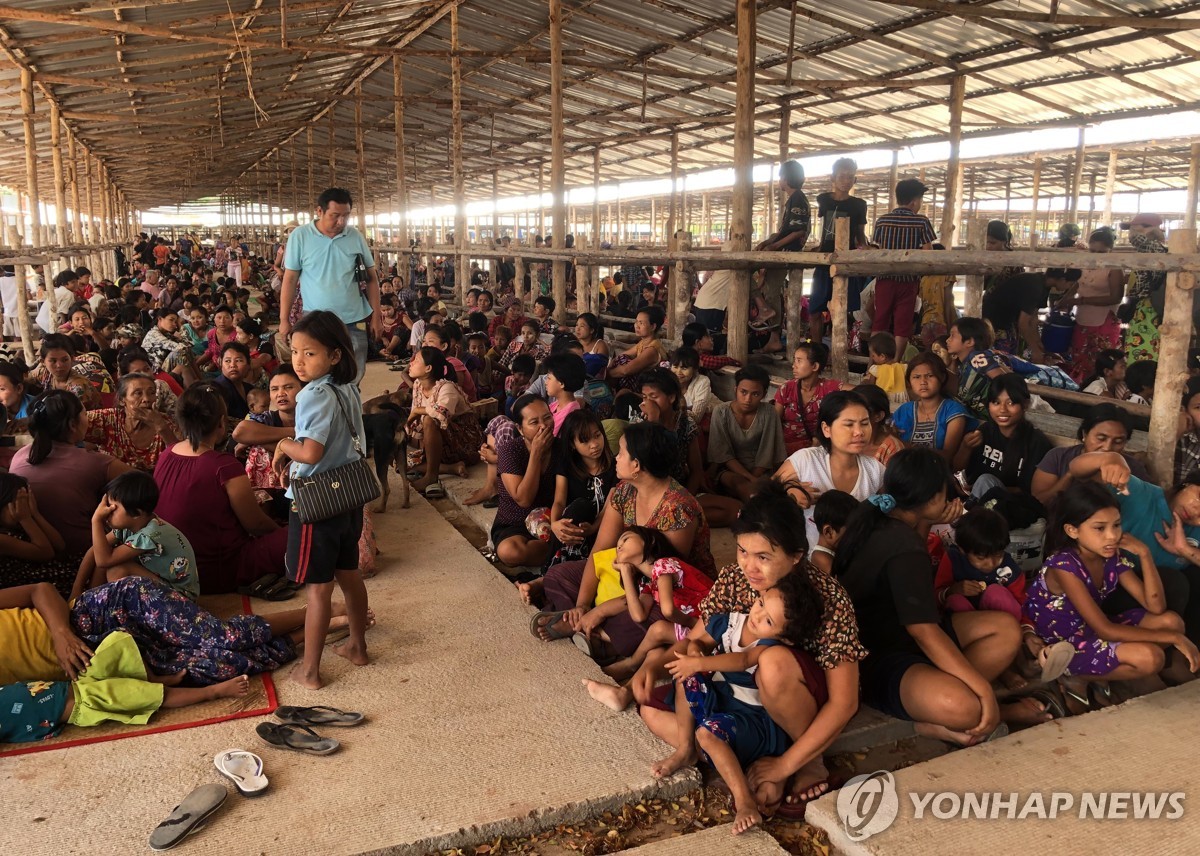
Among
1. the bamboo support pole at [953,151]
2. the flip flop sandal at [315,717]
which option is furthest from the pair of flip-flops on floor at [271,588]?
the bamboo support pole at [953,151]

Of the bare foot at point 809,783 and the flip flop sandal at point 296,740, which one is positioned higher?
the flip flop sandal at point 296,740

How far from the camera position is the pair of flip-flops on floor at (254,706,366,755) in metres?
2.90

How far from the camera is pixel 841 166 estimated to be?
7246mm

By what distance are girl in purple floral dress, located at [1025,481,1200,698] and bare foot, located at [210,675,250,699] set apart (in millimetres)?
2924

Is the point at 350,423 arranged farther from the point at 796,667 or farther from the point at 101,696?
the point at 796,667

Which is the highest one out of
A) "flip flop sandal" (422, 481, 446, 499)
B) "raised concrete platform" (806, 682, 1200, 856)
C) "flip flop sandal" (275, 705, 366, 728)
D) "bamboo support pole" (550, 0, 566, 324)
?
"bamboo support pole" (550, 0, 566, 324)

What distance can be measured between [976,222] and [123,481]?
15.2ft

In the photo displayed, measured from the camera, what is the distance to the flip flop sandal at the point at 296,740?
2887 millimetres

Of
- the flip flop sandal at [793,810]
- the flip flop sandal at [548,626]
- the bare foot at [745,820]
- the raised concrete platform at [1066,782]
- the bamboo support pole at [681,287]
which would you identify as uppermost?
the bamboo support pole at [681,287]


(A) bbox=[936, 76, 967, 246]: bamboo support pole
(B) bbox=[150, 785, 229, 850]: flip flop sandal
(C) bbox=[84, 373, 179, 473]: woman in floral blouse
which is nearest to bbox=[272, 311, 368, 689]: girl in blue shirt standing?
(B) bbox=[150, 785, 229, 850]: flip flop sandal

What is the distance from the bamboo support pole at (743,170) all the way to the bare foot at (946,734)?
4427 mm

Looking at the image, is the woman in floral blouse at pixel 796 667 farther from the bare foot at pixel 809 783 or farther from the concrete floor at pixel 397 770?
the concrete floor at pixel 397 770

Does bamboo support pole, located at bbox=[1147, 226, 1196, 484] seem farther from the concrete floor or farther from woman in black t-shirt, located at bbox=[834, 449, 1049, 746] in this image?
the concrete floor

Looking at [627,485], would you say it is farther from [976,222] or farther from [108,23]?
[108,23]
